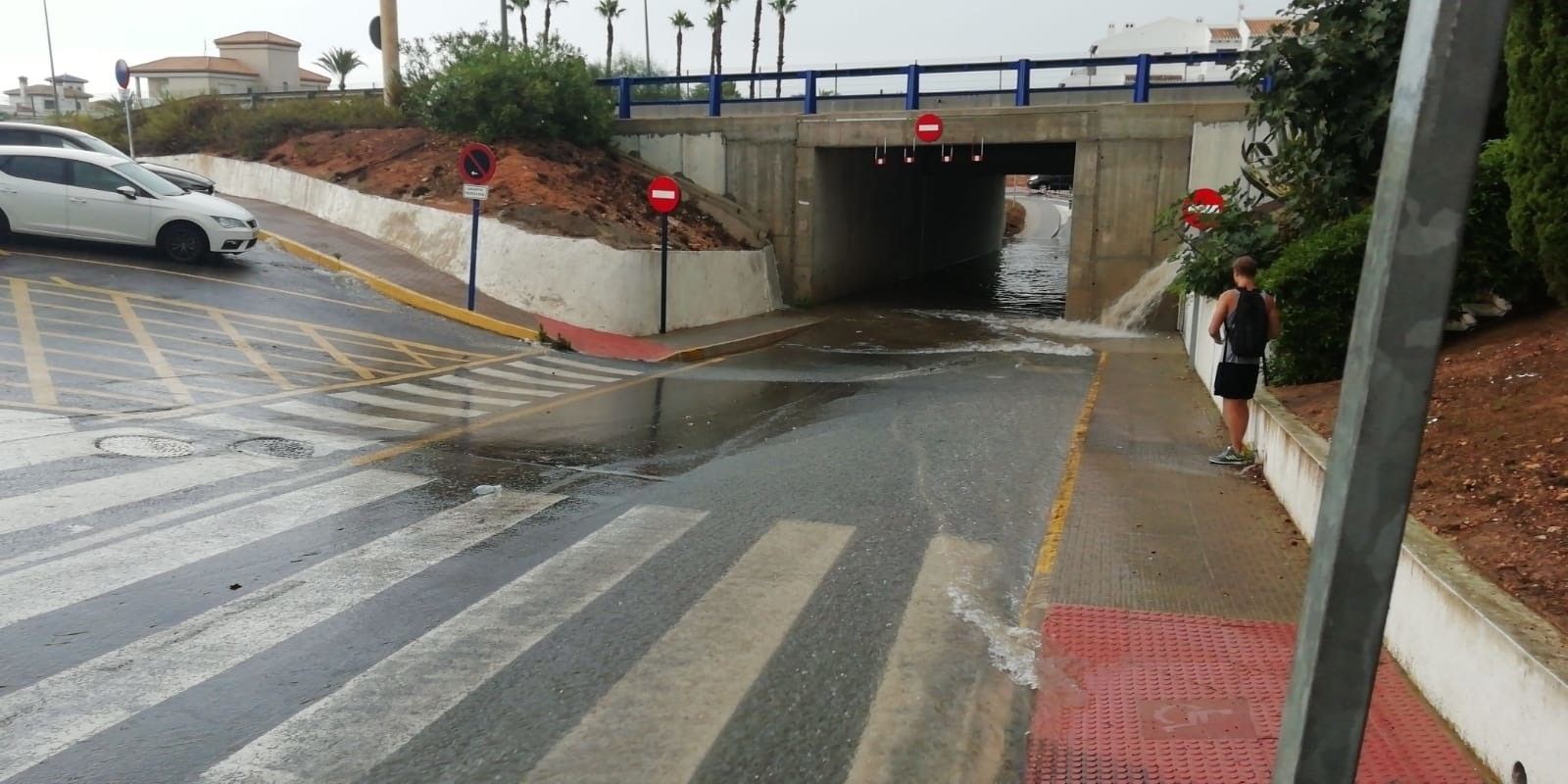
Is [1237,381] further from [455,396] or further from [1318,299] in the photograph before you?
[455,396]

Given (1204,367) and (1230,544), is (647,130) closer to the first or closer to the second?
(1204,367)

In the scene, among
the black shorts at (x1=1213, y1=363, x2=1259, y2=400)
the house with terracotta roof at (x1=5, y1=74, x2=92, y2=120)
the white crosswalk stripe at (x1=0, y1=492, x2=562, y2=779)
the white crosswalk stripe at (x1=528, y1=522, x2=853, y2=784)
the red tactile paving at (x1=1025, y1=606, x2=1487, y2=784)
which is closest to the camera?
the red tactile paving at (x1=1025, y1=606, x2=1487, y2=784)

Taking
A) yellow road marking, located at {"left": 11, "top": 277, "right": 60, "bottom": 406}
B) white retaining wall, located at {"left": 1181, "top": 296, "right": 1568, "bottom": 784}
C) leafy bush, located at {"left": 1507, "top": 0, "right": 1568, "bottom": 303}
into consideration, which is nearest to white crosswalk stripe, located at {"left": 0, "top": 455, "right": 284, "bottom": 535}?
yellow road marking, located at {"left": 11, "top": 277, "right": 60, "bottom": 406}

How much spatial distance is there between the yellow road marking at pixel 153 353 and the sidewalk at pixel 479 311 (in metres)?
4.00

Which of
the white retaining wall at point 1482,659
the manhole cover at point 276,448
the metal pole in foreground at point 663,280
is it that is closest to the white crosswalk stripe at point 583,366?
the metal pole in foreground at point 663,280

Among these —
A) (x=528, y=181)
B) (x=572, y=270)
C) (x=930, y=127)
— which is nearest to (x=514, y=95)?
(x=528, y=181)

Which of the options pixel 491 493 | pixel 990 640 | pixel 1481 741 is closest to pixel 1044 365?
pixel 491 493

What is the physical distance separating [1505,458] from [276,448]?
8.86 metres

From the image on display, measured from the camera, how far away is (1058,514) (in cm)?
768

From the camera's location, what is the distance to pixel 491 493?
8.12m

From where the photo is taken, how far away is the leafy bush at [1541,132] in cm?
702

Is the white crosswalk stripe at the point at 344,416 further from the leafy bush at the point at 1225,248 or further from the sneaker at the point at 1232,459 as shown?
the leafy bush at the point at 1225,248

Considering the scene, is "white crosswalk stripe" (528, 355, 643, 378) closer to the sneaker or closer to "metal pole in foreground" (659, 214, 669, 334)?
"metal pole in foreground" (659, 214, 669, 334)

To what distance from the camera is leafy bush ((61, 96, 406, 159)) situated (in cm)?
2739
